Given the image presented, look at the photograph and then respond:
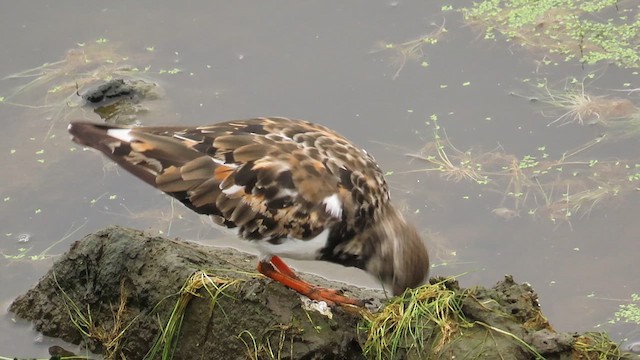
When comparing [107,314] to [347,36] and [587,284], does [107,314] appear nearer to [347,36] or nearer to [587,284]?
[587,284]

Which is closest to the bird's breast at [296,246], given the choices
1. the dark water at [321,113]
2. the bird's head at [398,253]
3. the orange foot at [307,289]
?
the orange foot at [307,289]

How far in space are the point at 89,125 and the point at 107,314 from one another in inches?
37.5

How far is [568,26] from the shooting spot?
744 cm

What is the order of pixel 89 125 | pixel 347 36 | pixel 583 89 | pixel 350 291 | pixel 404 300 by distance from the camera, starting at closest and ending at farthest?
pixel 404 300 < pixel 89 125 < pixel 350 291 < pixel 583 89 < pixel 347 36

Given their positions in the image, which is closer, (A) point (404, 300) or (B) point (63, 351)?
(A) point (404, 300)

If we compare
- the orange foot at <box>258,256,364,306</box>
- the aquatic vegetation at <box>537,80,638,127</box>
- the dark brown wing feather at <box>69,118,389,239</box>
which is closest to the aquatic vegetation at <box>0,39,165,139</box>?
the dark brown wing feather at <box>69,118,389,239</box>

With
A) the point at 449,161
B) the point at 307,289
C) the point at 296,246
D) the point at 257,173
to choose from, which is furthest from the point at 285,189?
the point at 449,161

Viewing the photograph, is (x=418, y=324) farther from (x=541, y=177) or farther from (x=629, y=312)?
(x=541, y=177)

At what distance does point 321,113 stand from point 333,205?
2.39m

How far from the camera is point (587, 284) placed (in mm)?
5812

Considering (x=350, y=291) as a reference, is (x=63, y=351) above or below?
below

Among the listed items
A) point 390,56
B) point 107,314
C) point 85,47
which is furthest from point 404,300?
point 85,47

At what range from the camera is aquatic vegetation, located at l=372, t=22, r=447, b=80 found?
284 inches

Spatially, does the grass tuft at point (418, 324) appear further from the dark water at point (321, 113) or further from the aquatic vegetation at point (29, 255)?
the aquatic vegetation at point (29, 255)
